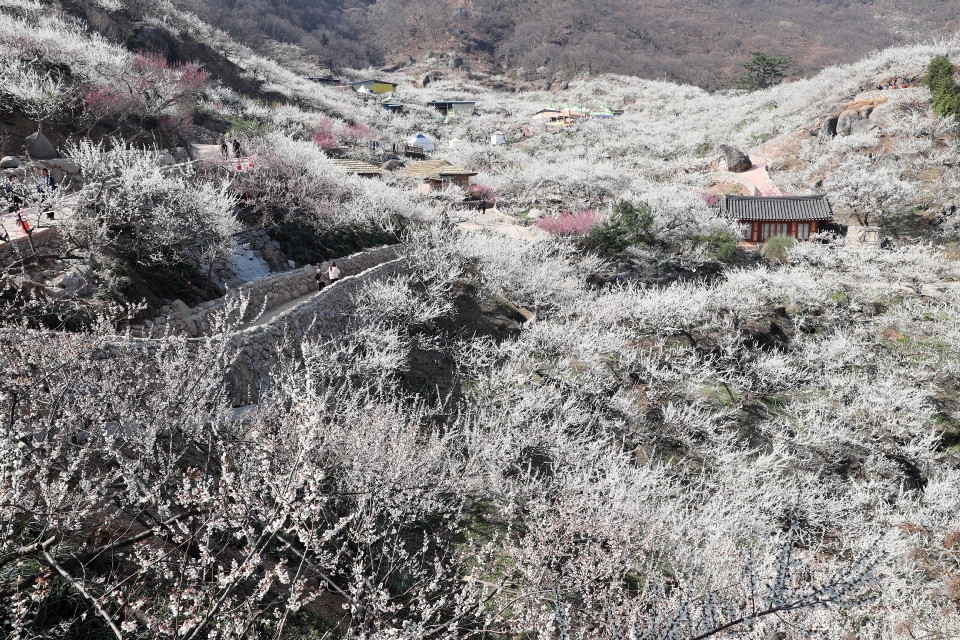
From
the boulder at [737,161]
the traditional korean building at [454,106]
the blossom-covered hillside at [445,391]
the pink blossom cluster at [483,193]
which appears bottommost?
the blossom-covered hillside at [445,391]

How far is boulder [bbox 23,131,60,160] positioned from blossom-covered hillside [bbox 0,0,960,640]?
0.39 feet

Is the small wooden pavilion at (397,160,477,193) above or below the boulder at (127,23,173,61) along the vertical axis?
below

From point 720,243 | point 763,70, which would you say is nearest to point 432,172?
point 720,243

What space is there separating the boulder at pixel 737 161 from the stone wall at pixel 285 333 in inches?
1481

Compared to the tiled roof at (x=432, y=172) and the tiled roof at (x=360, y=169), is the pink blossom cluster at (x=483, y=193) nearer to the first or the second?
the tiled roof at (x=432, y=172)

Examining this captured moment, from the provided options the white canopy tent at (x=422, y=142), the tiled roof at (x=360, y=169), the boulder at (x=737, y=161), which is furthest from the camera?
the white canopy tent at (x=422, y=142)

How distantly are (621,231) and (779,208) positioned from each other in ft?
45.7

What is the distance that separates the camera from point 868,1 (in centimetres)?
14625

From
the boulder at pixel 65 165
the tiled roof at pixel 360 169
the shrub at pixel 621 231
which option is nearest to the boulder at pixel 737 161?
the shrub at pixel 621 231

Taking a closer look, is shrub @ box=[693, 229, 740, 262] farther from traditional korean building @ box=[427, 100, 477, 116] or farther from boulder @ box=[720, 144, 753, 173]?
traditional korean building @ box=[427, 100, 477, 116]

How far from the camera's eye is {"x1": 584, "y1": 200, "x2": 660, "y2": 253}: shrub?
25.4 m

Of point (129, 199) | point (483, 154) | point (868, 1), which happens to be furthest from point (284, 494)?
point (868, 1)

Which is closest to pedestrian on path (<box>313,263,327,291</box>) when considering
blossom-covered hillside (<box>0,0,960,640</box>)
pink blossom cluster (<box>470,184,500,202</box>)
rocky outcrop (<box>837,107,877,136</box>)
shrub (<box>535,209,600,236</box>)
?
blossom-covered hillside (<box>0,0,960,640</box>)

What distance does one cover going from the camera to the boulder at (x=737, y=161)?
142ft
